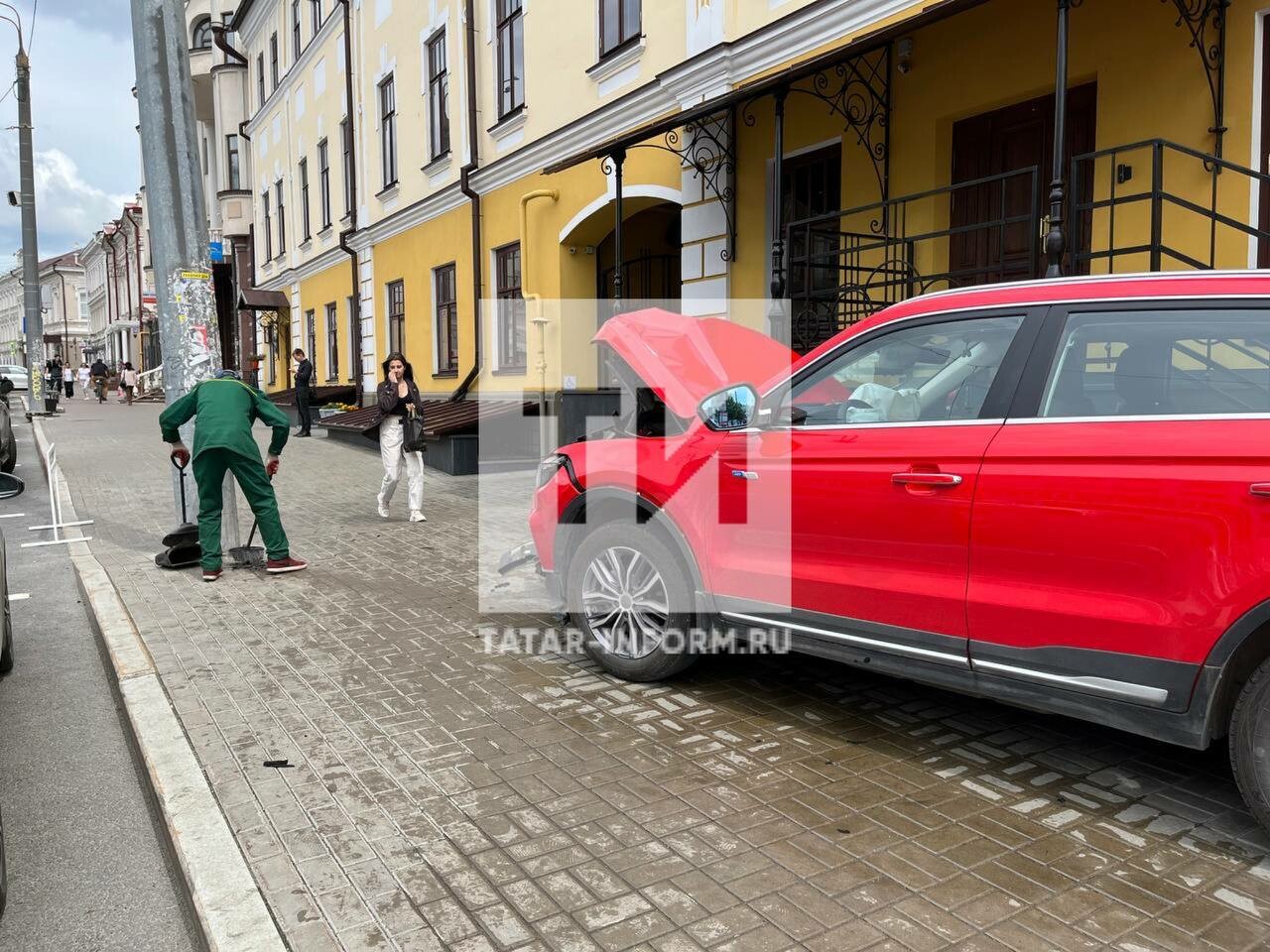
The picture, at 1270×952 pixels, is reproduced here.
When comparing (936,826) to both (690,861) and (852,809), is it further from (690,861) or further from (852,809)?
→ (690,861)

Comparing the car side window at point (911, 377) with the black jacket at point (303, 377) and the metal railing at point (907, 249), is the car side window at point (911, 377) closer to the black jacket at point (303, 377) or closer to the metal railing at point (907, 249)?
the metal railing at point (907, 249)

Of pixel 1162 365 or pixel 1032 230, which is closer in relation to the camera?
pixel 1162 365

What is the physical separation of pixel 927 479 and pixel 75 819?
3447mm

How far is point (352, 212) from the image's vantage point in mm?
21906

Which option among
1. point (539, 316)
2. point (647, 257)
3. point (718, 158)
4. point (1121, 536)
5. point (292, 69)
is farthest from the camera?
point (292, 69)

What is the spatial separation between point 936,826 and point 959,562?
3.01 ft

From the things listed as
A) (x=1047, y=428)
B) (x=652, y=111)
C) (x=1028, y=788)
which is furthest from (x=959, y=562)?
(x=652, y=111)

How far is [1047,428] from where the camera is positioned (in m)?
3.32

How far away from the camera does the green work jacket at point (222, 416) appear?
23.1ft

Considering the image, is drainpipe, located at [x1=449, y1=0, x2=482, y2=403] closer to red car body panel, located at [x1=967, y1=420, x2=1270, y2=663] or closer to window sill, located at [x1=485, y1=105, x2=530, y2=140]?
window sill, located at [x1=485, y1=105, x2=530, y2=140]

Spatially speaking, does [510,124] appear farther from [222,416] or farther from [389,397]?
[222,416]

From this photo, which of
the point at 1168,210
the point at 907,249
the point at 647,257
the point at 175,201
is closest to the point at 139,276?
the point at 647,257

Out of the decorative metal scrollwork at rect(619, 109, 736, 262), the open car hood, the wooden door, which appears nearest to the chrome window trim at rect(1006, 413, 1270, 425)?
the open car hood

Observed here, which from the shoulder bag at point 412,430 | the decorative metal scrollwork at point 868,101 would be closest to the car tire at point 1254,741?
the decorative metal scrollwork at point 868,101
